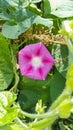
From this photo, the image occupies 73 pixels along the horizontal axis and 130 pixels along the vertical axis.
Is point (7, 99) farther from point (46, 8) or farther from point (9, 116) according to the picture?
point (46, 8)

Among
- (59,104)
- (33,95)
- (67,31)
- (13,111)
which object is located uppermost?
(67,31)

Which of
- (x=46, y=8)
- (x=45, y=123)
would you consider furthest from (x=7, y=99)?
(x=46, y=8)

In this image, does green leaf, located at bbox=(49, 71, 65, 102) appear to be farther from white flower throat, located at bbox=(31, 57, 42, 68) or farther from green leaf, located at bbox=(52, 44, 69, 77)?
white flower throat, located at bbox=(31, 57, 42, 68)

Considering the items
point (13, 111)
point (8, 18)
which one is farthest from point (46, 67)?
point (8, 18)

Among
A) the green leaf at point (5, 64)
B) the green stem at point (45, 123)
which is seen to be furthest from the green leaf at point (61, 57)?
the green stem at point (45, 123)

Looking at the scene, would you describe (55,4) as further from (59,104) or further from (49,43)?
(59,104)
